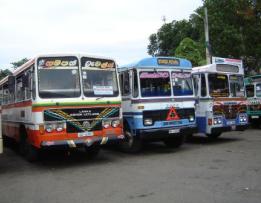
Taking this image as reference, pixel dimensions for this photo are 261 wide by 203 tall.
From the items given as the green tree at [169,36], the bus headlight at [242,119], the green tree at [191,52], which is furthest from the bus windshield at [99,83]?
the green tree at [169,36]

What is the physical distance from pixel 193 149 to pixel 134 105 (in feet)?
8.69

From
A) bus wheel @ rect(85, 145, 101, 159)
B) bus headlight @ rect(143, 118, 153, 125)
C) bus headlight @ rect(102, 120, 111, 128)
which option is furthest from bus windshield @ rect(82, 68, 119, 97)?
bus wheel @ rect(85, 145, 101, 159)

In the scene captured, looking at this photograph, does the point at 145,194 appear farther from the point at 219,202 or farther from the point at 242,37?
the point at 242,37

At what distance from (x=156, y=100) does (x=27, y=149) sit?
3.98 metres

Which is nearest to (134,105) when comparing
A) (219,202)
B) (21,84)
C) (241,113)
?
(21,84)

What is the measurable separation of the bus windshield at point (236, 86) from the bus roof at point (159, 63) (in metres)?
2.51

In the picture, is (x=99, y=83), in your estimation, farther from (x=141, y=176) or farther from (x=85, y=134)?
(x=141, y=176)

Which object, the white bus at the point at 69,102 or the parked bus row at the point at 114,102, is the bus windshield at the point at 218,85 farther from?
the white bus at the point at 69,102

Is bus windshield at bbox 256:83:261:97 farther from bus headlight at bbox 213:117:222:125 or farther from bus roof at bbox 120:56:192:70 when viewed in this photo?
bus roof at bbox 120:56:192:70

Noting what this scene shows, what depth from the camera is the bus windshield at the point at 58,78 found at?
33.3 ft

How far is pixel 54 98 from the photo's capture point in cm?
1009

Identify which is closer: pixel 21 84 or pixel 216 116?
pixel 21 84

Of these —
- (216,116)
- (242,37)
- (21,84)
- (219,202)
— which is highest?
(242,37)

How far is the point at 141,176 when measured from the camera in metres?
8.91
